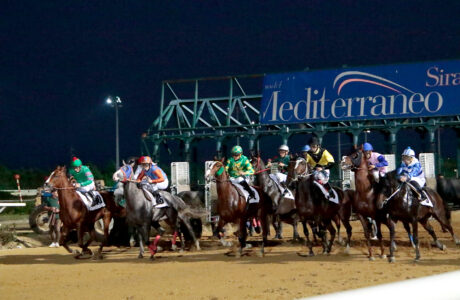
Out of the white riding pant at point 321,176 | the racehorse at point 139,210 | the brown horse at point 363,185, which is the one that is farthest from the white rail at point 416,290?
the racehorse at point 139,210

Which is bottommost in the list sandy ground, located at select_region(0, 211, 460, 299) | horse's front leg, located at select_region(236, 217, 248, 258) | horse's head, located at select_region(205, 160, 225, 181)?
sandy ground, located at select_region(0, 211, 460, 299)

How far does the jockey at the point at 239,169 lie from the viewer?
14148mm

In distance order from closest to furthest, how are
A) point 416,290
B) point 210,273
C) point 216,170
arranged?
point 416,290, point 210,273, point 216,170

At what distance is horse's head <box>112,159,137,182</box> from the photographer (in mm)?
13925

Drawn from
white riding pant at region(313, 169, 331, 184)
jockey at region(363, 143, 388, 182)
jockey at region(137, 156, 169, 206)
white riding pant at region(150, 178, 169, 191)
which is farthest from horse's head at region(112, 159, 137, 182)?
jockey at region(363, 143, 388, 182)

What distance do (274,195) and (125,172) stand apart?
365cm

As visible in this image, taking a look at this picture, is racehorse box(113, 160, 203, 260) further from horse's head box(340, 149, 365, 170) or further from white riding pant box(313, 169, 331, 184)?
horse's head box(340, 149, 365, 170)

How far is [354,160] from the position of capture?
12391mm

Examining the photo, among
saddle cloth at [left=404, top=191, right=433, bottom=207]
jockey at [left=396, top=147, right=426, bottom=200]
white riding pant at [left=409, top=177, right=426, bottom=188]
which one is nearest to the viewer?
saddle cloth at [left=404, top=191, right=433, bottom=207]

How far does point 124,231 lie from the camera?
55.6ft

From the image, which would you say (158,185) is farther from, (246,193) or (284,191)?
(284,191)

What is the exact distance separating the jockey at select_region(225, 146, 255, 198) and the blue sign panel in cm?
1750

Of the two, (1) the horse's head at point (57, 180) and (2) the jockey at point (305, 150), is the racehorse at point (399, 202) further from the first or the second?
(1) the horse's head at point (57, 180)

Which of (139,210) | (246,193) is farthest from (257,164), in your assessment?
(139,210)
